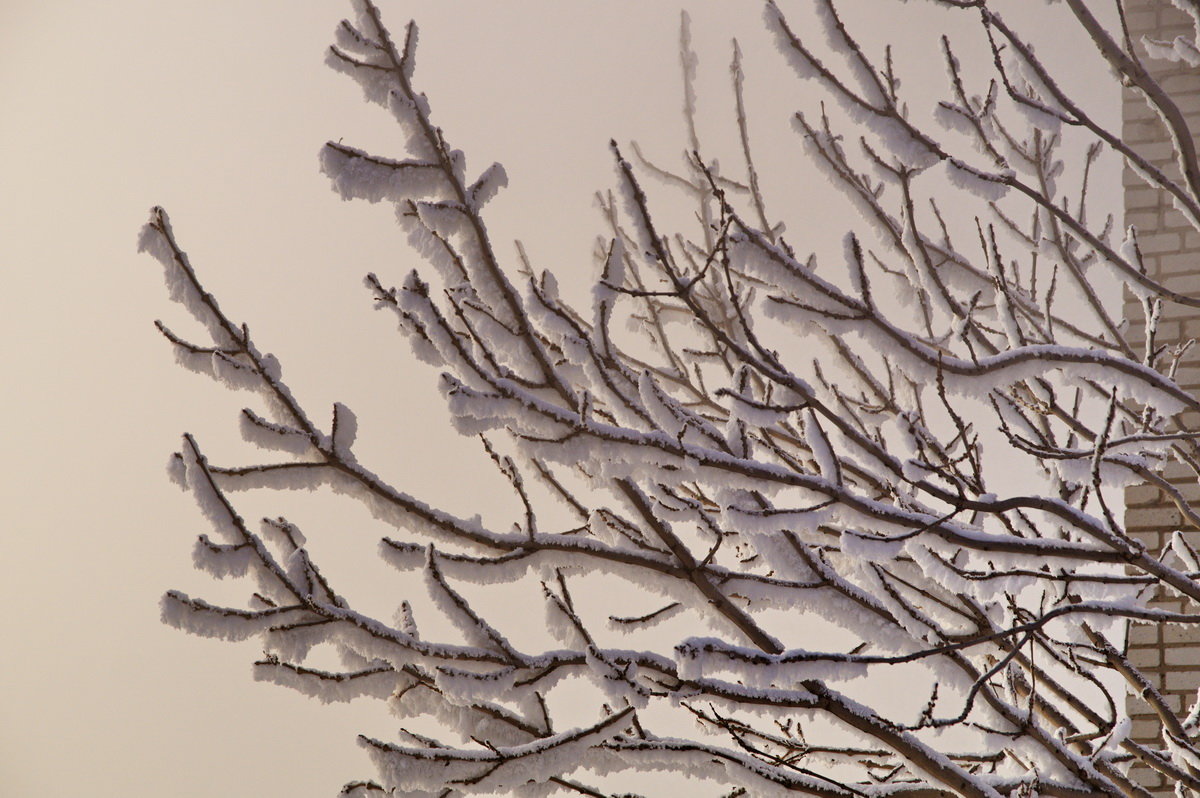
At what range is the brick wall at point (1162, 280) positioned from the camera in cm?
349

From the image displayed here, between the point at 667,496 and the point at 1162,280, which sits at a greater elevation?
the point at 1162,280

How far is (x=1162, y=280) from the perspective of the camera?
388 cm

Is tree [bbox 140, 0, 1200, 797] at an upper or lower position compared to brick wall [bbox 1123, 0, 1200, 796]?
lower

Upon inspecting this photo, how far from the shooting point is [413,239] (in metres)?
1.47

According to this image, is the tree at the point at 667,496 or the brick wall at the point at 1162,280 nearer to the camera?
the tree at the point at 667,496

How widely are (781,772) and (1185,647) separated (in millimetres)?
2684

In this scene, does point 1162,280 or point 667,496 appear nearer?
point 667,496

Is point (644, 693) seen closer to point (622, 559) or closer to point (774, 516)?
point (622, 559)

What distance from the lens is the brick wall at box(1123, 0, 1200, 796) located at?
3.49 m

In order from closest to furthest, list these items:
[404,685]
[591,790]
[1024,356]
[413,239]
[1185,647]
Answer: [413,239]
[1024,356]
[404,685]
[591,790]
[1185,647]

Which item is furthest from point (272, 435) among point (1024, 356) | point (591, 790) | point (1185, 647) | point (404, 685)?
point (1185, 647)

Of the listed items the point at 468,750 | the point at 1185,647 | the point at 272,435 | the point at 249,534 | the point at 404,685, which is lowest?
the point at 468,750

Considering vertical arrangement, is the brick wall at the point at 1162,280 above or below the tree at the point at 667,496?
above

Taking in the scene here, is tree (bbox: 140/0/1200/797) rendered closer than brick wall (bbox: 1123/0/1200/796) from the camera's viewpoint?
Yes
